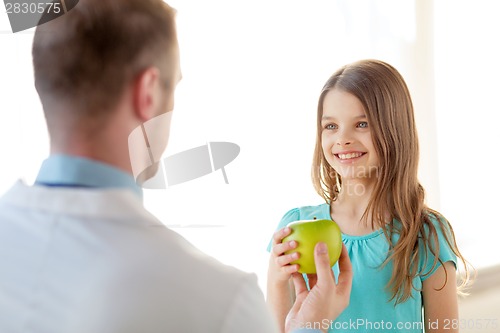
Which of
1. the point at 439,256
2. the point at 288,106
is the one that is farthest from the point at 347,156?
the point at 288,106

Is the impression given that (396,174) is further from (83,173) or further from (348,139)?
(83,173)

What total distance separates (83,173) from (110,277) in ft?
0.28

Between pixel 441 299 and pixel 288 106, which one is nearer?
pixel 441 299

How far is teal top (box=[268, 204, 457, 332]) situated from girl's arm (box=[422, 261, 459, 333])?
11 millimetres

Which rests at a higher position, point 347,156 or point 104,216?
point 347,156

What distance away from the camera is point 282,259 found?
1.08 m

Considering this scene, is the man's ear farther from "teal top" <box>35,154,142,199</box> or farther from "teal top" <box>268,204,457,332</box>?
"teal top" <box>268,204,457,332</box>

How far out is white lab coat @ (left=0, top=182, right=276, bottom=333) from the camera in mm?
452

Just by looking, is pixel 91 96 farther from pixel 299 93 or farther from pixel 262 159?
pixel 299 93

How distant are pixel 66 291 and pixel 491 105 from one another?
7.84ft

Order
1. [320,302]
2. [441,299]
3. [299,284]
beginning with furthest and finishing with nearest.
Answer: [441,299] → [299,284] → [320,302]

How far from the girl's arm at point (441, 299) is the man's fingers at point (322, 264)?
0.37 m

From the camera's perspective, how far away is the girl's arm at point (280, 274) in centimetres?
107

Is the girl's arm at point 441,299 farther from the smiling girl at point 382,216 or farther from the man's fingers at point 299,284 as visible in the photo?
the man's fingers at point 299,284
